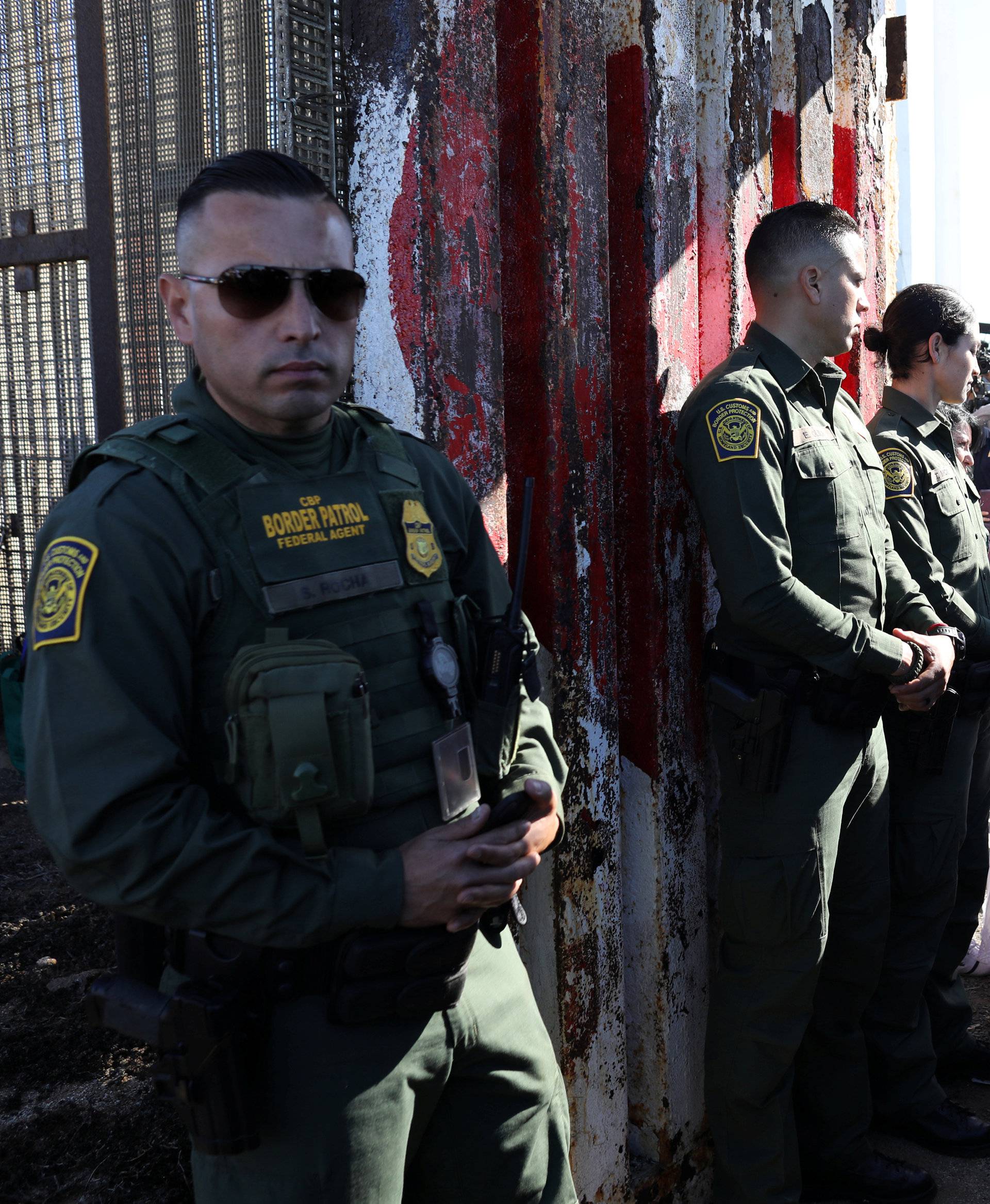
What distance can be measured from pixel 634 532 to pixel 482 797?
38.4 inches

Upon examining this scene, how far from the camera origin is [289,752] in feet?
3.89

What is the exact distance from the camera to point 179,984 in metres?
1.28

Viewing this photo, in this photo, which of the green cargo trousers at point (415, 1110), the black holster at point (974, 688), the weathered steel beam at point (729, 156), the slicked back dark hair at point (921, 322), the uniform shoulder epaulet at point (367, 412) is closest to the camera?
the green cargo trousers at point (415, 1110)

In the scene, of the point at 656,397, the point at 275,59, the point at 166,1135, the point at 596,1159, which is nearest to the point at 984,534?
the point at 656,397

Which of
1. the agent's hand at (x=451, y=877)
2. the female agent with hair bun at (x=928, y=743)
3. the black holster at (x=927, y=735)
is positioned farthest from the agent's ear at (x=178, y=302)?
the black holster at (x=927, y=735)

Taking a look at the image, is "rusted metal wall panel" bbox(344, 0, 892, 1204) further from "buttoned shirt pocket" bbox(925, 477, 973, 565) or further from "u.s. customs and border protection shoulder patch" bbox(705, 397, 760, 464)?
"buttoned shirt pocket" bbox(925, 477, 973, 565)

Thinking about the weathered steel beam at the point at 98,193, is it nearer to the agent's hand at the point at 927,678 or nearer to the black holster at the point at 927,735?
the agent's hand at the point at 927,678

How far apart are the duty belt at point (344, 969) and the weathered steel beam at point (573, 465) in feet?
2.83

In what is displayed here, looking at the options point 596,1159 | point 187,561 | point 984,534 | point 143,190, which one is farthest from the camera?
point 984,534

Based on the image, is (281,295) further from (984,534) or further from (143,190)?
(984,534)

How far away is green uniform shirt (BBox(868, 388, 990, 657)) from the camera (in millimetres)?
2693

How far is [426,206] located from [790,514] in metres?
0.99

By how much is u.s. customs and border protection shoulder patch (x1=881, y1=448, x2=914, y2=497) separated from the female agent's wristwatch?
13.9 inches

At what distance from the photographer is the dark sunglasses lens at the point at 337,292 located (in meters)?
1.35
